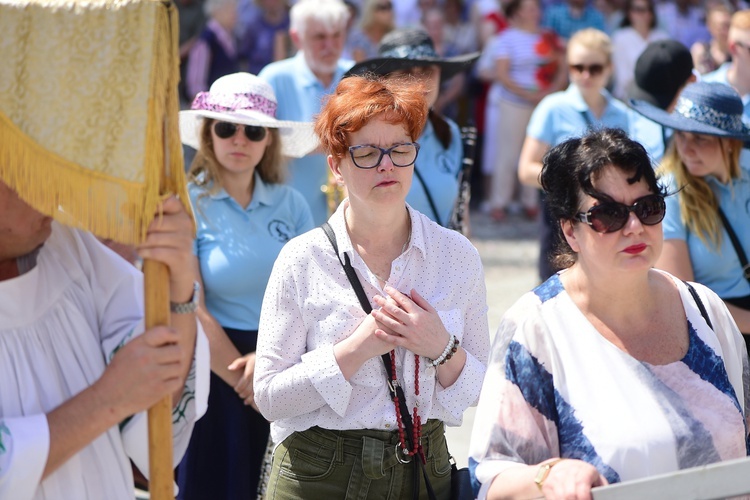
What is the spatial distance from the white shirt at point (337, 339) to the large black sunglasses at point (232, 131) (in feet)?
3.59

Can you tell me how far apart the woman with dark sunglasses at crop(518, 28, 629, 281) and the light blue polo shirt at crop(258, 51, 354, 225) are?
1.30m

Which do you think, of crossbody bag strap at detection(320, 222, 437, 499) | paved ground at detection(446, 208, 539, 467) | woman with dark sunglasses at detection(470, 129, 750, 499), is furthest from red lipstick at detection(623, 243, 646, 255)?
paved ground at detection(446, 208, 539, 467)

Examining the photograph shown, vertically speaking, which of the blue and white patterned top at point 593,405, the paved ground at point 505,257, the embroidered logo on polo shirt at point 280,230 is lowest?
the paved ground at point 505,257

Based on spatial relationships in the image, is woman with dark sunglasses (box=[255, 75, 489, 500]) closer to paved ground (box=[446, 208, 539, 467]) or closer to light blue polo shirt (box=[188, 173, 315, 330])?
light blue polo shirt (box=[188, 173, 315, 330])

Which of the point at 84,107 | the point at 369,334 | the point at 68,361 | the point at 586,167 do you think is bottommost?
the point at 369,334

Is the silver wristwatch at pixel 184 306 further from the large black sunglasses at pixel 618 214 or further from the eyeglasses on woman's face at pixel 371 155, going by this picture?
the large black sunglasses at pixel 618 214

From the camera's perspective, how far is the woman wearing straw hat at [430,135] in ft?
15.3

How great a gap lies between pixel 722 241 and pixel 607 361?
67.0 inches

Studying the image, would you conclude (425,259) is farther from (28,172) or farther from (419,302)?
(28,172)

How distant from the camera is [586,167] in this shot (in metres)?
2.74

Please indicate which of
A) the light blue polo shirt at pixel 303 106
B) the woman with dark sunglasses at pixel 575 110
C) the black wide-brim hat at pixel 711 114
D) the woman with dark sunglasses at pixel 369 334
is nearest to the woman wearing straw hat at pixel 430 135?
the light blue polo shirt at pixel 303 106

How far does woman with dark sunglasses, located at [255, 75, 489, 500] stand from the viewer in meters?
2.95

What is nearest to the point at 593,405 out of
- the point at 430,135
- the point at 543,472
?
the point at 543,472

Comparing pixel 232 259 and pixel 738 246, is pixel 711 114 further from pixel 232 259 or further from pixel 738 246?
pixel 232 259
